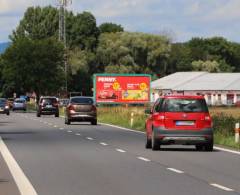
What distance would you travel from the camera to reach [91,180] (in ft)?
49.4

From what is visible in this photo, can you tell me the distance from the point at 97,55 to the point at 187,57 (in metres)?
33.3

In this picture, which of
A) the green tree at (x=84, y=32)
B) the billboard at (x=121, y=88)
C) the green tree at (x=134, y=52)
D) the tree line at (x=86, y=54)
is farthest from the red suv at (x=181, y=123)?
the green tree at (x=84, y=32)

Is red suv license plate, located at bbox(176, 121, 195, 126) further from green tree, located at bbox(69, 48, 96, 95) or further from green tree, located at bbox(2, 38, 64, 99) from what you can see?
green tree, located at bbox(69, 48, 96, 95)

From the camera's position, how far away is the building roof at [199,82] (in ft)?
413

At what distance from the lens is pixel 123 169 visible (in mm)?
17516

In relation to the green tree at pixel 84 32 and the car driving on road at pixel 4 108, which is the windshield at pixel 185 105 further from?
the green tree at pixel 84 32

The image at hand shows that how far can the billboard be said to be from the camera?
7631 cm

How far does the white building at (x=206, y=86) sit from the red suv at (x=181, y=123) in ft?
312

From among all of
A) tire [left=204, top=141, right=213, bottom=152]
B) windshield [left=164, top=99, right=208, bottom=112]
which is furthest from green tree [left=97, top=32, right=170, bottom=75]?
tire [left=204, top=141, right=213, bottom=152]

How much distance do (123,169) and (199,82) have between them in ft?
375

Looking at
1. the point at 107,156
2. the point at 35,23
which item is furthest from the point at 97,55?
the point at 107,156

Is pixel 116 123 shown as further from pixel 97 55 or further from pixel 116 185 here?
pixel 97 55

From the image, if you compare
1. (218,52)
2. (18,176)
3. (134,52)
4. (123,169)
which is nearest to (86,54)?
(134,52)

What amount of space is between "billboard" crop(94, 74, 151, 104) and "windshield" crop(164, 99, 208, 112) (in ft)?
169
